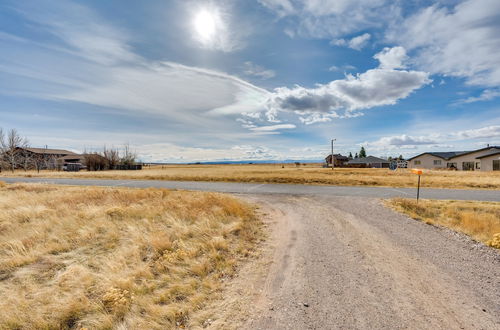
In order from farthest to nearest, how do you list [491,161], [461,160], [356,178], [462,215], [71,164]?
1. [71,164]
2. [461,160]
3. [491,161]
4. [356,178]
5. [462,215]

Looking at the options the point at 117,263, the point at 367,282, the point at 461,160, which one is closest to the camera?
the point at 367,282

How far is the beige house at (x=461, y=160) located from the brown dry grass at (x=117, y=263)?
55.5m

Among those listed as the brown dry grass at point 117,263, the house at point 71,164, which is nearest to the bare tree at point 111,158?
the house at point 71,164

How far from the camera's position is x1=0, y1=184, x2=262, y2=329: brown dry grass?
129 inches

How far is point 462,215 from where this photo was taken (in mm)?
8531

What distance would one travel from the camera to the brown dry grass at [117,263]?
328 cm

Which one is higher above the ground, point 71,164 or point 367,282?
point 71,164

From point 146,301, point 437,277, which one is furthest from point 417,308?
point 146,301

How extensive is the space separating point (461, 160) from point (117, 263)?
66.3 metres

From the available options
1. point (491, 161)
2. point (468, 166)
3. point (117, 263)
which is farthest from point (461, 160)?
point (117, 263)

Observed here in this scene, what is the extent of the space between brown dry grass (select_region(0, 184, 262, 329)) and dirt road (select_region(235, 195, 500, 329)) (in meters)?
1.13

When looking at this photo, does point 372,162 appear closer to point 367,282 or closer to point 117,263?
point 367,282

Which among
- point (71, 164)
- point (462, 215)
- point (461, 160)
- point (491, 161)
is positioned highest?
point (461, 160)

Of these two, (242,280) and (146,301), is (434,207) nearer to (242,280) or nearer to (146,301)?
(242,280)
